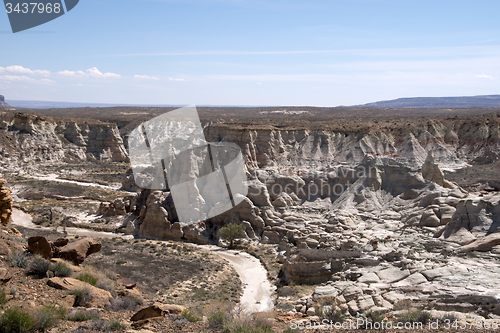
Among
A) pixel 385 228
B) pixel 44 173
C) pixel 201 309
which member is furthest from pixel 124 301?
pixel 44 173

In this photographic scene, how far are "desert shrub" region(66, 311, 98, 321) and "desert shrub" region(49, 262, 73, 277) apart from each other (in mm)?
3005

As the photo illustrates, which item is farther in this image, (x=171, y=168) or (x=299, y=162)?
(x=299, y=162)

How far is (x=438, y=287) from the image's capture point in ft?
53.4

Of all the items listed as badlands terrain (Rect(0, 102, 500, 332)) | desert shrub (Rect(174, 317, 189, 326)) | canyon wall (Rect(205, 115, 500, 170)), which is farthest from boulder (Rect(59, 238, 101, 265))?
canyon wall (Rect(205, 115, 500, 170))

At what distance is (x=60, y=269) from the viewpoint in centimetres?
1330

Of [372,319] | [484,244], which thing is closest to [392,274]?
[484,244]

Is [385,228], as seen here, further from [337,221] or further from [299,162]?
[299,162]

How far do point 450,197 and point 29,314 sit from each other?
89.4 feet

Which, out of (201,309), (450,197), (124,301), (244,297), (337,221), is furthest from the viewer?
(337,221)

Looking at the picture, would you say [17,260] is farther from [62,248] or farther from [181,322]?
[181,322]

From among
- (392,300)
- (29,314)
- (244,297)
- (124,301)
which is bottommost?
(244,297)

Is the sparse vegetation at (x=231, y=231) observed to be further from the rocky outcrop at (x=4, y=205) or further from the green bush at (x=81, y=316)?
the green bush at (x=81, y=316)

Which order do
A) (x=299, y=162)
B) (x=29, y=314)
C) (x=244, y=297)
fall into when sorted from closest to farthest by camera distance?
(x=29, y=314) < (x=244, y=297) < (x=299, y=162)

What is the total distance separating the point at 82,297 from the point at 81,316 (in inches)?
Answer: 55.8
